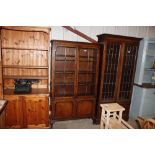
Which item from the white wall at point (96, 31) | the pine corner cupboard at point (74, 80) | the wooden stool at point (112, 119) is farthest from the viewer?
the white wall at point (96, 31)

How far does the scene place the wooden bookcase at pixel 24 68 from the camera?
2539 millimetres

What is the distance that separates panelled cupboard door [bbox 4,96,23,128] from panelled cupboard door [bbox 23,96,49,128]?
88mm

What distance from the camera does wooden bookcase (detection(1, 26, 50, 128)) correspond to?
254 cm

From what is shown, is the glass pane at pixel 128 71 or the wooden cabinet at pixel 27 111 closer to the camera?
the wooden cabinet at pixel 27 111

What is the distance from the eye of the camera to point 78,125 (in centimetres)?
309

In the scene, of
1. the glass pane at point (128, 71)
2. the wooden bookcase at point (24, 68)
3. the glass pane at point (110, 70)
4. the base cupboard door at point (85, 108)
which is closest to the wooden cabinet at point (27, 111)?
the wooden bookcase at point (24, 68)

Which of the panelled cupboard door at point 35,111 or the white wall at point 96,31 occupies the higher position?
the white wall at point 96,31

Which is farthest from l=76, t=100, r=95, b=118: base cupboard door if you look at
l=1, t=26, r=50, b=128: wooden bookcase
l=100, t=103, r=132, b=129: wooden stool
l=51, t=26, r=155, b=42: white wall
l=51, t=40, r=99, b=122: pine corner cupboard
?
l=51, t=26, r=155, b=42: white wall

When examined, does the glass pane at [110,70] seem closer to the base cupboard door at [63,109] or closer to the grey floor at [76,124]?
the grey floor at [76,124]

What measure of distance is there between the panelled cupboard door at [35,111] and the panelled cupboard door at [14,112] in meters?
0.09

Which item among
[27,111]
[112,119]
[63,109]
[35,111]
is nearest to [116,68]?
[112,119]

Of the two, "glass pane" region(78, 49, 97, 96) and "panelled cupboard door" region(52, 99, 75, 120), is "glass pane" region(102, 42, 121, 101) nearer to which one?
"glass pane" region(78, 49, 97, 96)

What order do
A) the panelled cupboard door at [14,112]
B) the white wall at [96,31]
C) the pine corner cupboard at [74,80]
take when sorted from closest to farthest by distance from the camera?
the panelled cupboard door at [14,112], the pine corner cupboard at [74,80], the white wall at [96,31]

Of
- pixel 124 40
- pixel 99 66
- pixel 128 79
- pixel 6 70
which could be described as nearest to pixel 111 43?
pixel 124 40
